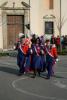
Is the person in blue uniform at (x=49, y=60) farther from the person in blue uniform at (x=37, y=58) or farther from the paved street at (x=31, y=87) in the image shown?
the person in blue uniform at (x=37, y=58)

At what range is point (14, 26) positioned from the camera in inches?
1941

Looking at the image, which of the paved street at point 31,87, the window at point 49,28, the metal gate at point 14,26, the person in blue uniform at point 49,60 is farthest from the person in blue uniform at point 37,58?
the window at point 49,28

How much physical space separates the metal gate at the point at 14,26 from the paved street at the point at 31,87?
26.3 metres

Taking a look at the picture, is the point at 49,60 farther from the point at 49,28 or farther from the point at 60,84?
the point at 49,28

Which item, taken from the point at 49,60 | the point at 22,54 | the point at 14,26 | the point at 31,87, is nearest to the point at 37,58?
the point at 49,60

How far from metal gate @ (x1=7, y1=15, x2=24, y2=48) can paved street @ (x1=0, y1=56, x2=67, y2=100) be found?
86.2ft

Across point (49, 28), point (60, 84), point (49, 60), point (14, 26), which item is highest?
point (14, 26)

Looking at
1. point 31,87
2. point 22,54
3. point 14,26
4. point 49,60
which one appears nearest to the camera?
point 31,87

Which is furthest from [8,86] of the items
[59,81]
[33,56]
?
[33,56]

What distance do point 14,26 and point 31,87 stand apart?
106 ft

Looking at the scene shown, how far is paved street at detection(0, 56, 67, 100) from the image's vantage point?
1510cm

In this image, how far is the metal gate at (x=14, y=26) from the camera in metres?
49.1

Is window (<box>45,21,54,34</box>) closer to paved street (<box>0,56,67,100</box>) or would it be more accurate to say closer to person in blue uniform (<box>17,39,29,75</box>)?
paved street (<box>0,56,67,100</box>)

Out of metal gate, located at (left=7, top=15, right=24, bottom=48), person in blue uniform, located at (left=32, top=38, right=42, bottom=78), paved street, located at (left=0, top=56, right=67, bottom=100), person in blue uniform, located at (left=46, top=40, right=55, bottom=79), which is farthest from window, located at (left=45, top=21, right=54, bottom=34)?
person in blue uniform, located at (left=46, top=40, right=55, bottom=79)
